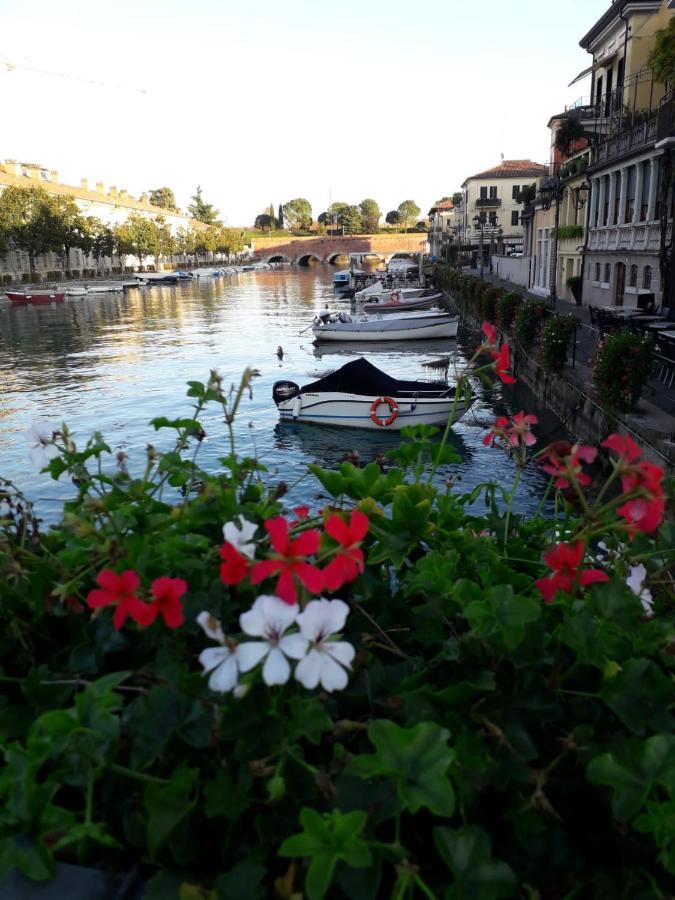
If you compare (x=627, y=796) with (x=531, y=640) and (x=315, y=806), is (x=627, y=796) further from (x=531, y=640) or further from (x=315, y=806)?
(x=315, y=806)

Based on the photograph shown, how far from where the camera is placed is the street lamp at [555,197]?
28.6m

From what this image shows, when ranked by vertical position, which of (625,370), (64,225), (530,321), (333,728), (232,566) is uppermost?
(64,225)

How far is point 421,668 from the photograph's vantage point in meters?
1.42

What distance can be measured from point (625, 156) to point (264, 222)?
17624cm

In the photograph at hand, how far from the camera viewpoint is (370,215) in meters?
174

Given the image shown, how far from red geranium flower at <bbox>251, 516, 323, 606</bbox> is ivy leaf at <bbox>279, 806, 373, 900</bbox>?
0.97ft

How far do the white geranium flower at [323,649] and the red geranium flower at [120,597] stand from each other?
11.4 inches

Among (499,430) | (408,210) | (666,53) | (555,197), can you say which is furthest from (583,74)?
(408,210)

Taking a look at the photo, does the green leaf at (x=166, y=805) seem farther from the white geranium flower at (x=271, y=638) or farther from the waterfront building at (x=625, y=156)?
the waterfront building at (x=625, y=156)

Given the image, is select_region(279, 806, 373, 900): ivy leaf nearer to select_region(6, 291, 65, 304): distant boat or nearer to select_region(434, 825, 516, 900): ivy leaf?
select_region(434, 825, 516, 900): ivy leaf

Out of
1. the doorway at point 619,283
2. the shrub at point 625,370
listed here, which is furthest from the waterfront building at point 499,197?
the shrub at point 625,370

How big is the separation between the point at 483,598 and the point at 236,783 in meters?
0.57

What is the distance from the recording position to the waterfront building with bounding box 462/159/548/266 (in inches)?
3130

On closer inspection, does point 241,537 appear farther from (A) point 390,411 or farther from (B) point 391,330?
(B) point 391,330
